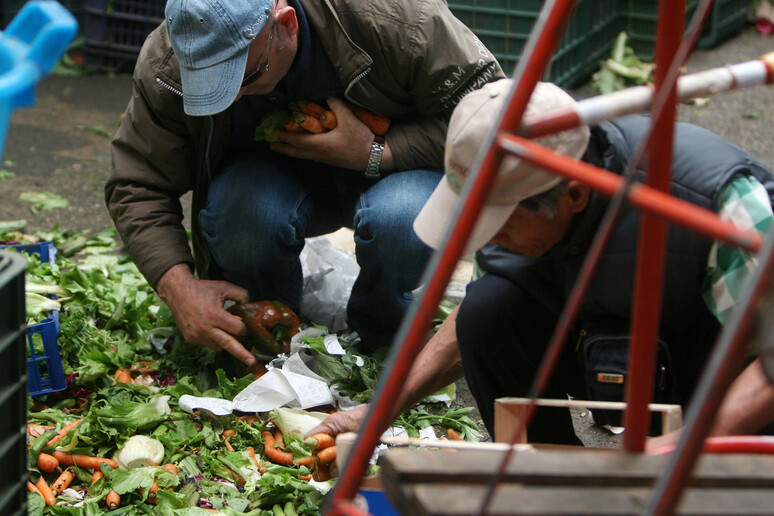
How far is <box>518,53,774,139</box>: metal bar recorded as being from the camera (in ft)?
3.56

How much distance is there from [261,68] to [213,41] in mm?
182

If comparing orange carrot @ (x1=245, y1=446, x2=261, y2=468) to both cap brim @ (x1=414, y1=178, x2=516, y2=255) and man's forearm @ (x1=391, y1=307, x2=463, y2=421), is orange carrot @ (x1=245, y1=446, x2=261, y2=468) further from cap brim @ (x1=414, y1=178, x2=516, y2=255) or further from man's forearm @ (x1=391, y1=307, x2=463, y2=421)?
cap brim @ (x1=414, y1=178, x2=516, y2=255)

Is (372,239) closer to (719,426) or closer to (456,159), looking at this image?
(456,159)

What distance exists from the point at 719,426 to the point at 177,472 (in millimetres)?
1429

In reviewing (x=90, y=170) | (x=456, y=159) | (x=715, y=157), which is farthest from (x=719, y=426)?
(x=90, y=170)

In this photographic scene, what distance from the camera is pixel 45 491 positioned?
7.17 feet

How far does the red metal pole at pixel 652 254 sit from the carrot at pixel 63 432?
1694 mm

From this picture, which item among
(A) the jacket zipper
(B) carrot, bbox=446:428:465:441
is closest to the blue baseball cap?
(A) the jacket zipper

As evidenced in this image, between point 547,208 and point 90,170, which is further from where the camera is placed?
point 90,170

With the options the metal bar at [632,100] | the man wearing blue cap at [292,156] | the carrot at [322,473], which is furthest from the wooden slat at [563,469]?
the man wearing blue cap at [292,156]

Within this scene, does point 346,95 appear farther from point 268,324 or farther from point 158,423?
point 158,423

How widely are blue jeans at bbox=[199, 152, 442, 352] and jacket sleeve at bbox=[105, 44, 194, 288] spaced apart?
125mm

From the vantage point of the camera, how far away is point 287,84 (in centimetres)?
266

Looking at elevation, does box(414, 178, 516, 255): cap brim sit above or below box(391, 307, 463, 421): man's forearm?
above
